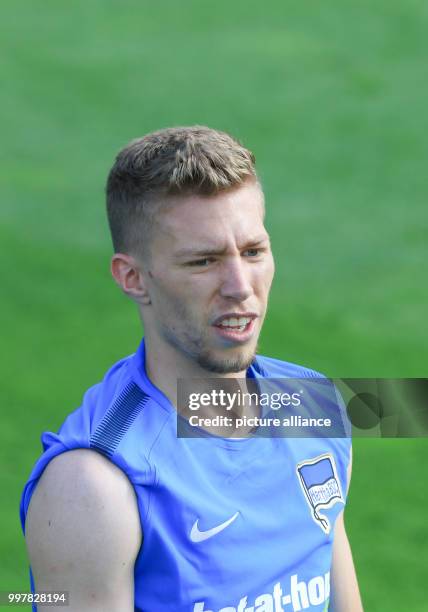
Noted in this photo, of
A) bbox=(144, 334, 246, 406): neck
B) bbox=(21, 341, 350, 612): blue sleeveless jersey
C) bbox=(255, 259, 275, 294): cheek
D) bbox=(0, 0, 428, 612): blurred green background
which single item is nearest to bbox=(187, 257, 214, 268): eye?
bbox=(255, 259, 275, 294): cheek

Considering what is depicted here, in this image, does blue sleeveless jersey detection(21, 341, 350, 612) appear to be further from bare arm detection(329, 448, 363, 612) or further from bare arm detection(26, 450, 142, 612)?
bare arm detection(329, 448, 363, 612)

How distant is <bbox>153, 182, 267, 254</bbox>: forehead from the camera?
2.85 m

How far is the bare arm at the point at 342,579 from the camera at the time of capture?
3270 mm

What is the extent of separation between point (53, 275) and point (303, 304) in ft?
5.30

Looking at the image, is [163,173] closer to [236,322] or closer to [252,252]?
[252,252]

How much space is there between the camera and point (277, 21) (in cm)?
939

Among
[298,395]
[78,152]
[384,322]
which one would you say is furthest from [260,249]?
[78,152]

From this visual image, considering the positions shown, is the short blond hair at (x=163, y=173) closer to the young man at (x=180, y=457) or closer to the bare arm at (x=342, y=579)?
the young man at (x=180, y=457)

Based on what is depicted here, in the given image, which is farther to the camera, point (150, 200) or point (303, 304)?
point (303, 304)

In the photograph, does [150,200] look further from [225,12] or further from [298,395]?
[225,12]

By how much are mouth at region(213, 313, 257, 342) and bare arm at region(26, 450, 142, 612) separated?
44 centimetres

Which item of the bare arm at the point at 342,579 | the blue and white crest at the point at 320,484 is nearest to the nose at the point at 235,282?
the blue and white crest at the point at 320,484

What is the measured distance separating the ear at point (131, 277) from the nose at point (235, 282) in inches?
9.5

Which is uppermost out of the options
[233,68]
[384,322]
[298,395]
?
[233,68]
